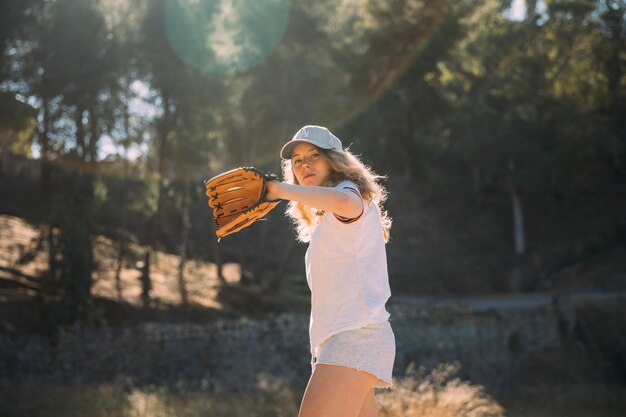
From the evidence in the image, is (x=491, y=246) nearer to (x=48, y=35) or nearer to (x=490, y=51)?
(x=490, y=51)

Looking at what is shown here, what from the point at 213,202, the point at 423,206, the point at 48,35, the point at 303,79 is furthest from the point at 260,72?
the point at 213,202

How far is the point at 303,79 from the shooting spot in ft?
74.7

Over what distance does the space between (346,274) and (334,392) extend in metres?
0.45

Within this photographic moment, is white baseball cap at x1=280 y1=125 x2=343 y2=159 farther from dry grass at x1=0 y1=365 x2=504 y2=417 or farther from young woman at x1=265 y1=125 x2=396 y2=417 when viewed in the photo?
dry grass at x1=0 y1=365 x2=504 y2=417

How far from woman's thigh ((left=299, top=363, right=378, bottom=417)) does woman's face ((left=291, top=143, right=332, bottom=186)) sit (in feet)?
2.49

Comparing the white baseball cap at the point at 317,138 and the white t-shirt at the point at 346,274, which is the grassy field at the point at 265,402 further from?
the white baseball cap at the point at 317,138

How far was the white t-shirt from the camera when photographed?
281 cm

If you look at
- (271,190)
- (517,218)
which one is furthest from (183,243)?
(271,190)

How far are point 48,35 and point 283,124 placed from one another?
772 cm

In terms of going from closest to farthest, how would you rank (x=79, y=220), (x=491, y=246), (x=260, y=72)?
(x=79, y=220) < (x=260, y=72) < (x=491, y=246)

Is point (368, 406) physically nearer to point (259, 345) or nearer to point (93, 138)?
point (259, 345)

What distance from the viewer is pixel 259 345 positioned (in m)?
18.9

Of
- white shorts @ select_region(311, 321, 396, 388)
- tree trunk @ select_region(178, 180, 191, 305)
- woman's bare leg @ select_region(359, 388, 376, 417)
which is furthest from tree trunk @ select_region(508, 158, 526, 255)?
white shorts @ select_region(311, 321, 396, 388)

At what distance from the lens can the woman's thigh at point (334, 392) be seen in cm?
275
